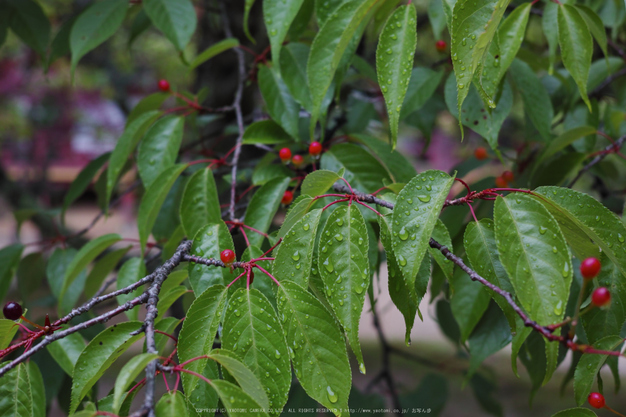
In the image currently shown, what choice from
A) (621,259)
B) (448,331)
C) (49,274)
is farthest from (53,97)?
(621,259)

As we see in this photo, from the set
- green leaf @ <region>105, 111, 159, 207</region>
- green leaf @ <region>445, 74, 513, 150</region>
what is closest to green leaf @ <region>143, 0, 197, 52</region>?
green leaf @ <region>105, 111, 159, 207</region>

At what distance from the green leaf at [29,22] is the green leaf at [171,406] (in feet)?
4.02

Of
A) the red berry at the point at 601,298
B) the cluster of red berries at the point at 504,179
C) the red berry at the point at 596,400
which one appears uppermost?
the red berry at the point at 601,298

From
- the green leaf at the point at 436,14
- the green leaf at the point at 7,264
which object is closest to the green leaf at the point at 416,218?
the green leaf at the point at 436,14

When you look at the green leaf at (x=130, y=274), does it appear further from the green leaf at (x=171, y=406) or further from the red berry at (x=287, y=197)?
the green leaf at (x=171, y=406)

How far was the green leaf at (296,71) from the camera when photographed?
3.52 ft

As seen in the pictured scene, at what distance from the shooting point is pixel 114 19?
120 centimetres

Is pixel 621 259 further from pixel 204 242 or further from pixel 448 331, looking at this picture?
pixel 448 331

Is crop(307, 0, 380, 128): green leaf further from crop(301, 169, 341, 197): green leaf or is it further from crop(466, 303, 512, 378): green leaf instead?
crop(466, 303, 512, 378): green leaf

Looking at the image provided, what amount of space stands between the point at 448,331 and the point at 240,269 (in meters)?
1.13

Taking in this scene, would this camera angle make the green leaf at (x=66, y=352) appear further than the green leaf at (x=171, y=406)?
Yes

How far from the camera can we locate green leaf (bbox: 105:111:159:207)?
1129 millimetres

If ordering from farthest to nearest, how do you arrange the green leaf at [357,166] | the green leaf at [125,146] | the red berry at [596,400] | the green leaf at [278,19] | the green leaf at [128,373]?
the green leaf at [125,146], the green leaf at [357,166], the green leaf at [278,19], the red berry at [596,400], the green leaf at [128,373]

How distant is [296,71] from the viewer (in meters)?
1.11
